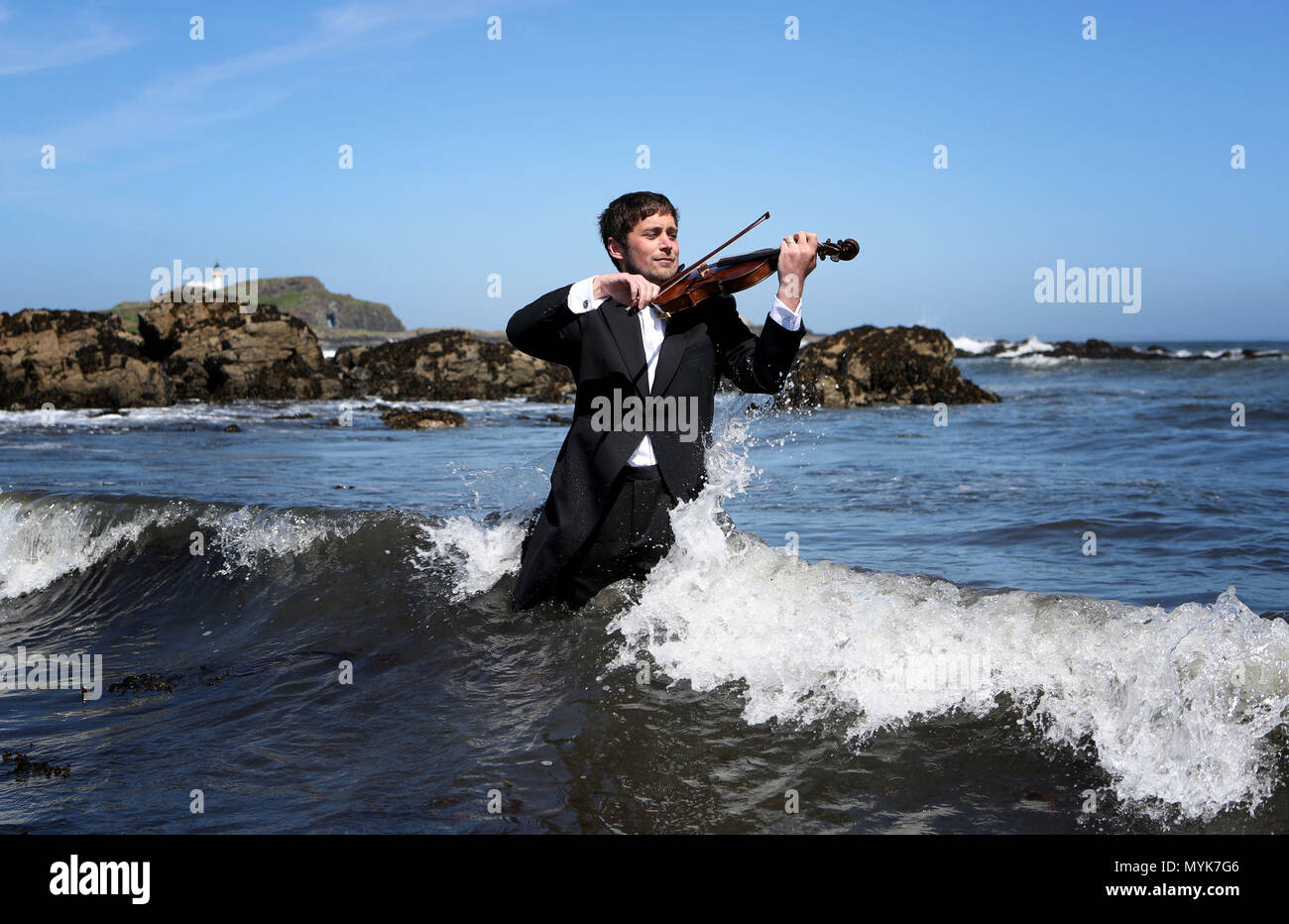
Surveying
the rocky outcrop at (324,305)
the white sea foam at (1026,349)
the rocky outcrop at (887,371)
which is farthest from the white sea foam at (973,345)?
the rocky outcrop at (324,305)

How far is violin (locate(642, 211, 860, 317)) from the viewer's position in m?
4.36

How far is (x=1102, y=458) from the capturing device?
1277cm

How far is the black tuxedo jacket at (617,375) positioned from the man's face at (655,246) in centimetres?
21

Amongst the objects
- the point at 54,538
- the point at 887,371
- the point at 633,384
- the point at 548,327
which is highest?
the point at 887,371

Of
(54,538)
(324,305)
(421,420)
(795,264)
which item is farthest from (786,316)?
(324,305)

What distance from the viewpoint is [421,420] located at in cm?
2059

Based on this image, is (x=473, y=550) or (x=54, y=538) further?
(x=54, y=538)

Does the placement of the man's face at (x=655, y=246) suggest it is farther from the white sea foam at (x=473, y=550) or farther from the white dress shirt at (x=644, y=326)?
the white sea foam at (x=473, y=550)

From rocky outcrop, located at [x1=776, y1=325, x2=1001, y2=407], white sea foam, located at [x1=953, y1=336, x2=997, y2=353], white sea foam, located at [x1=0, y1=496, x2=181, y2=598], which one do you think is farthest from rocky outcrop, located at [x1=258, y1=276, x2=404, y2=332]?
white sea foam, located at [x1=0, y1=496, x2=181, y2=598]

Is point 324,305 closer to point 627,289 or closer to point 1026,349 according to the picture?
point 1026,349

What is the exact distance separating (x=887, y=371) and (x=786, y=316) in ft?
73.4
